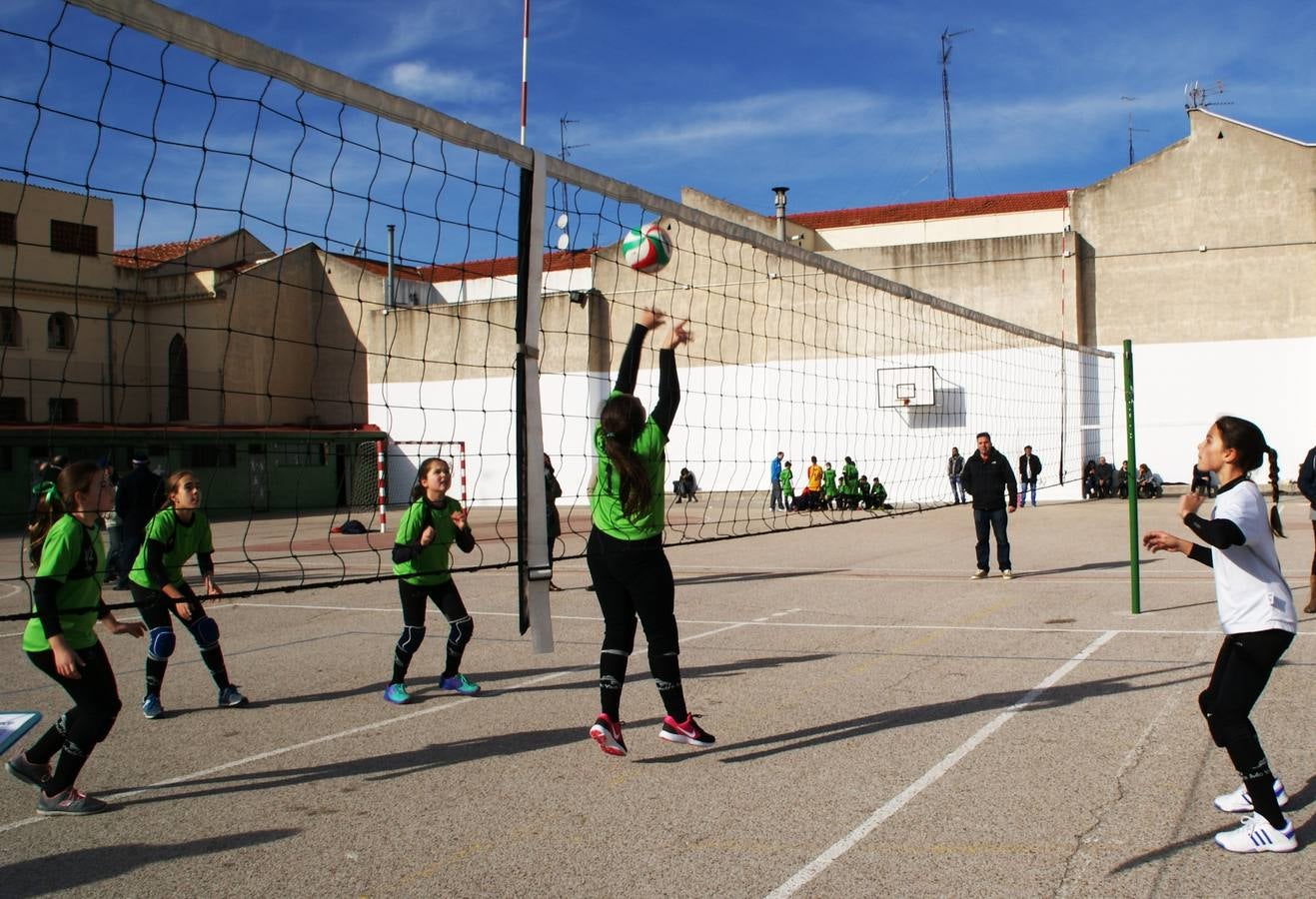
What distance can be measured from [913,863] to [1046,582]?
8507mm

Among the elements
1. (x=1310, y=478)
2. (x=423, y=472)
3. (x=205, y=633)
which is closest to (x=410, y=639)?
(x=423, y=472)

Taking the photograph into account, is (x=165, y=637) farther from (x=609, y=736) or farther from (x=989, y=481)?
(x=989, y=481)

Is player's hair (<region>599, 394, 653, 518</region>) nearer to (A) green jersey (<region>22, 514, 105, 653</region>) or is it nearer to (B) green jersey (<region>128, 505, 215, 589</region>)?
(A) green jersey (<region>22, 514, 105, 653</region>)

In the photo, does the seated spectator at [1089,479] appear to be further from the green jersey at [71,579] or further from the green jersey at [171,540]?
the green jersey at [71,579]

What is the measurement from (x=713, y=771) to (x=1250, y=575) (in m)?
2.33

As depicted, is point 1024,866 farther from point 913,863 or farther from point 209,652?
point 209,652

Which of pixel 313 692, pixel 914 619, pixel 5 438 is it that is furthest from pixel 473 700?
pixel 5 438

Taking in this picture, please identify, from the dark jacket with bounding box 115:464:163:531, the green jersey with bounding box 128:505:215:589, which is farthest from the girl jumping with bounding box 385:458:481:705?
the dark jacket with bounding box 115:464:163:531

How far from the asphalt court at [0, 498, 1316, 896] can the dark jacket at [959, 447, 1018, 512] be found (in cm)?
290

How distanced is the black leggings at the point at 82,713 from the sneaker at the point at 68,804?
0.08 ft

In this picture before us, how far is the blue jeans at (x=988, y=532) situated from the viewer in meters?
12.0

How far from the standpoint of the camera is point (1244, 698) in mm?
3961

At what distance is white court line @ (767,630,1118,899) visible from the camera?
369cm

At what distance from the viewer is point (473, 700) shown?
6648 mm
